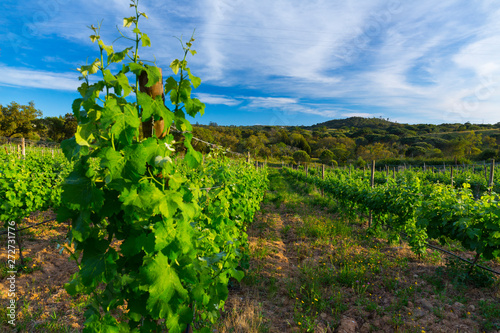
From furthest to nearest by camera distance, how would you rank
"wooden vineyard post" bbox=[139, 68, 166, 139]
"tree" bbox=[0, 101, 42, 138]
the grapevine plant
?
"tree" bbox=[0, 101, 42, 138], "wooden vineyard post" bbox=[139, 68, 166, 139], the grapevine plant

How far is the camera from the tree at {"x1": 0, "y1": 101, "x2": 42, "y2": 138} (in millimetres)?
36188

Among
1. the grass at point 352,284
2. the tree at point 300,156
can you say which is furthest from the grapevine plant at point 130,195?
the tree at point 300,156

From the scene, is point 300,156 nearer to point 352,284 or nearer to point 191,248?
point 352,284

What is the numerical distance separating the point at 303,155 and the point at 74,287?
57.2 metres

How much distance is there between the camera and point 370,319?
3.41m

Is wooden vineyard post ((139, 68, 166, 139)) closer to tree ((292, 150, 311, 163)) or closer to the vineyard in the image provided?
the vineyard

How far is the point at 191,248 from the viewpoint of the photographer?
1740mm

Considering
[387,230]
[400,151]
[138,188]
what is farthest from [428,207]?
[400,151]

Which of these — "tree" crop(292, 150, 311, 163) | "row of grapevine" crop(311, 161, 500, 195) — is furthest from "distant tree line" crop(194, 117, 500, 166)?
"row of grapevine" crop(311, 161, 500, 195)

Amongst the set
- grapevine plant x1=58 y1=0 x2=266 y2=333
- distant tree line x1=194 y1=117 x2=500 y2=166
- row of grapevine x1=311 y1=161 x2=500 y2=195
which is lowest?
row of grapevine x1=311 y1=161 x2=500 y2=195

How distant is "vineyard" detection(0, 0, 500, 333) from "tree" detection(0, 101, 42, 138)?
135 ft

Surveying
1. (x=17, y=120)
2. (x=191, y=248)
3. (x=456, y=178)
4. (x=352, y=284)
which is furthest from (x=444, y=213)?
(x=17, y=120)

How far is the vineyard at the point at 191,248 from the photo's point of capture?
1446mm

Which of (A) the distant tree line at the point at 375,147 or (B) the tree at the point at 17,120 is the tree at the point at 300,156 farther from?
(B) the tree at the point at 17,120
